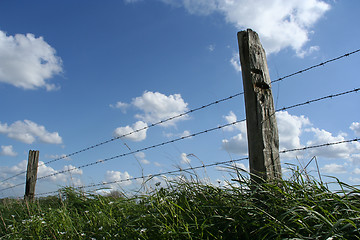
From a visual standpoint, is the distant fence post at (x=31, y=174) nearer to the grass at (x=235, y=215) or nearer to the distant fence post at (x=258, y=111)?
the grass at (x=235, y=215)

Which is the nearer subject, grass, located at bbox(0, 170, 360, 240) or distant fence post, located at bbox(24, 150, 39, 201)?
grass, located at bbox(0, 170, 360, 240)

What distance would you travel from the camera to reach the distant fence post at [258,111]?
3041mm

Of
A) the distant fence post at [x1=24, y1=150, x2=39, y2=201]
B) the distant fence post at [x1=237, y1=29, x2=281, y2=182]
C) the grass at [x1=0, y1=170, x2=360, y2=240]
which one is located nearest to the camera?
the grass at [x1=0, y1=170, x2=360, y2=240]

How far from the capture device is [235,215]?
254 cm

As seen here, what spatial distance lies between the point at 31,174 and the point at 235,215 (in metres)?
6.84

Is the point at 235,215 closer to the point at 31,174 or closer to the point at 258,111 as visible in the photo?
the point at 258,111

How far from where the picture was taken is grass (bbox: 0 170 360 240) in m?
2.15

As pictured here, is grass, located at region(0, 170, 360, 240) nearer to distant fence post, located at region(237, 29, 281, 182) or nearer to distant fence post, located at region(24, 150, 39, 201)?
distant fence post, located at region(237, 29, 281, 182)

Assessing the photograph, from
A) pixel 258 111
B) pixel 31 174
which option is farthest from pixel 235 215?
pixel 31 174

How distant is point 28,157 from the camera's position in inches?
315

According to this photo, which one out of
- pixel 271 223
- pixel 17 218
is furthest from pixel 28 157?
pixel 271 223

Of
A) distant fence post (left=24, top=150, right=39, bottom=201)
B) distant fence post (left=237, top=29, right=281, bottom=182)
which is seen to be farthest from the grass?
distant fence post (left=24, top=150, right=39, bottom=201)

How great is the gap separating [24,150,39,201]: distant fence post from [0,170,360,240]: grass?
436 cm

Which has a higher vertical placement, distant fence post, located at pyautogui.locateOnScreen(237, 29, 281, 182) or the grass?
distant fence post, located at pyautogui.locateOnScreen(237, 29, 281, 182)
